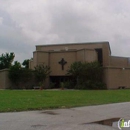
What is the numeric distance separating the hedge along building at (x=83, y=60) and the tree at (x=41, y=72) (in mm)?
2031

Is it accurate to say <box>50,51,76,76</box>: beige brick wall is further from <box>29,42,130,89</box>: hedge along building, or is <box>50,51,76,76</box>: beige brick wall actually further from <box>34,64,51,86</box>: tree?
<box>34,64,51,86</box>: tree

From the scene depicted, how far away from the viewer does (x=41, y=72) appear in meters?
44.9

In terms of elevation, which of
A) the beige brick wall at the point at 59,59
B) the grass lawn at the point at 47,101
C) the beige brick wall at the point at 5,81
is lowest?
the grass lawn at the point at 47,101

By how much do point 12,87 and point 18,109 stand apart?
3170 cm

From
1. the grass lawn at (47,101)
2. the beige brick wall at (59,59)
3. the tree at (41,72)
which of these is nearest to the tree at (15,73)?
the tree at (41,72)

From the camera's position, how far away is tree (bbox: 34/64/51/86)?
4475cm

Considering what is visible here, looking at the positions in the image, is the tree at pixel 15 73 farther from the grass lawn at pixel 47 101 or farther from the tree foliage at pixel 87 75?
the grass lawn at pixel 47 101

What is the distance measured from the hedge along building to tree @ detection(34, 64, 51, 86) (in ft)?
6.66

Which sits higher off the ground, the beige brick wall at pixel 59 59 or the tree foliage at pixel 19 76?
the beige brick wall at pixel 59 59

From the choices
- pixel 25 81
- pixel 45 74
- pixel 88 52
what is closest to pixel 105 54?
pixel 88 52

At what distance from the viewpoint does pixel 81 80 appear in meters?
41.9

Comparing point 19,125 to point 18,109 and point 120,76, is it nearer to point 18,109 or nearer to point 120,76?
point 18,109

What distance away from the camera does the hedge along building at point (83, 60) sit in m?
45.4

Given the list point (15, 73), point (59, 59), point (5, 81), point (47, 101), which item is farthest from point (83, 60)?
point (47, 101)
